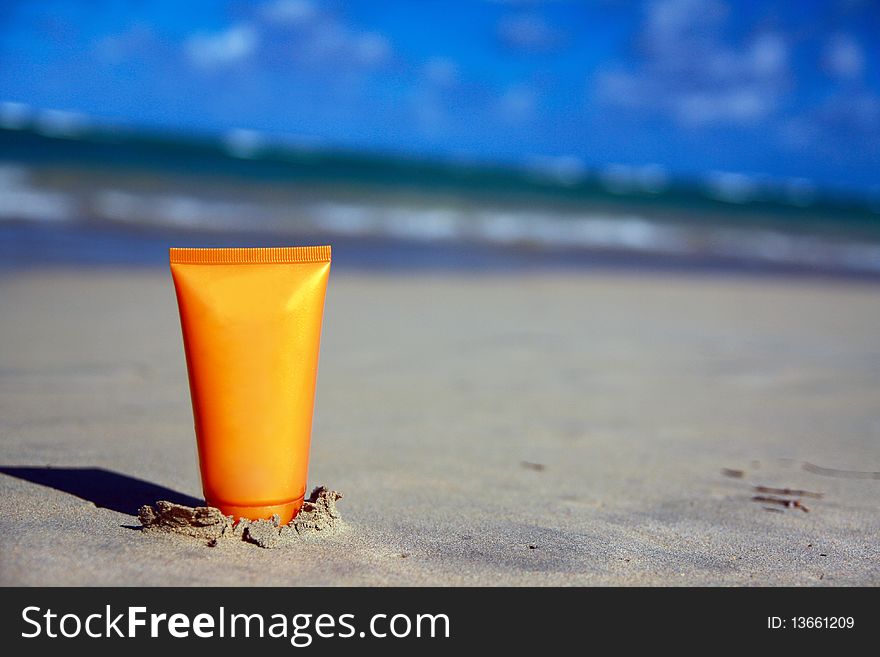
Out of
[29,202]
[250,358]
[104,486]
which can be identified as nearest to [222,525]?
[250,358]

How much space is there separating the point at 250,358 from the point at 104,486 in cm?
76

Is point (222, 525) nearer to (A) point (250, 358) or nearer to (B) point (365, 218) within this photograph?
(A) point (250, 358)

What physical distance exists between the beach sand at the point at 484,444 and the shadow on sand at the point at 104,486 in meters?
0.01

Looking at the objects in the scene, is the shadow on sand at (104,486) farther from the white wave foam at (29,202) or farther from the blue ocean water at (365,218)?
the white wave foam at (29,202)

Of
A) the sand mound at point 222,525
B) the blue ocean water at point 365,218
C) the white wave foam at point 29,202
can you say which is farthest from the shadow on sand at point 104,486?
the white wave foam at point 29,202

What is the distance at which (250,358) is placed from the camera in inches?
61.1

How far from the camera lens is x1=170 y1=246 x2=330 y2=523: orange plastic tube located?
1541 millimetres

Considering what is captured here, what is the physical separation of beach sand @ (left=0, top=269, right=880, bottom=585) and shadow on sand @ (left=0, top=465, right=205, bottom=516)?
0.01 metres

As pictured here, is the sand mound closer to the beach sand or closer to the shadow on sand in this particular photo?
the beach sand

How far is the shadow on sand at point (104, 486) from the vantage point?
6.32ft

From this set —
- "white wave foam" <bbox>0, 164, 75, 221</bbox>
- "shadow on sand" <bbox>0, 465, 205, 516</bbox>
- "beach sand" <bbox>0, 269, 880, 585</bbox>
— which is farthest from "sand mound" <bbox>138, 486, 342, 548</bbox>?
"white wave foam" <bbox>0, 164, 75, 221</bbox>

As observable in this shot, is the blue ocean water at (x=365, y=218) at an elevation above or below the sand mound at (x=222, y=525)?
above
